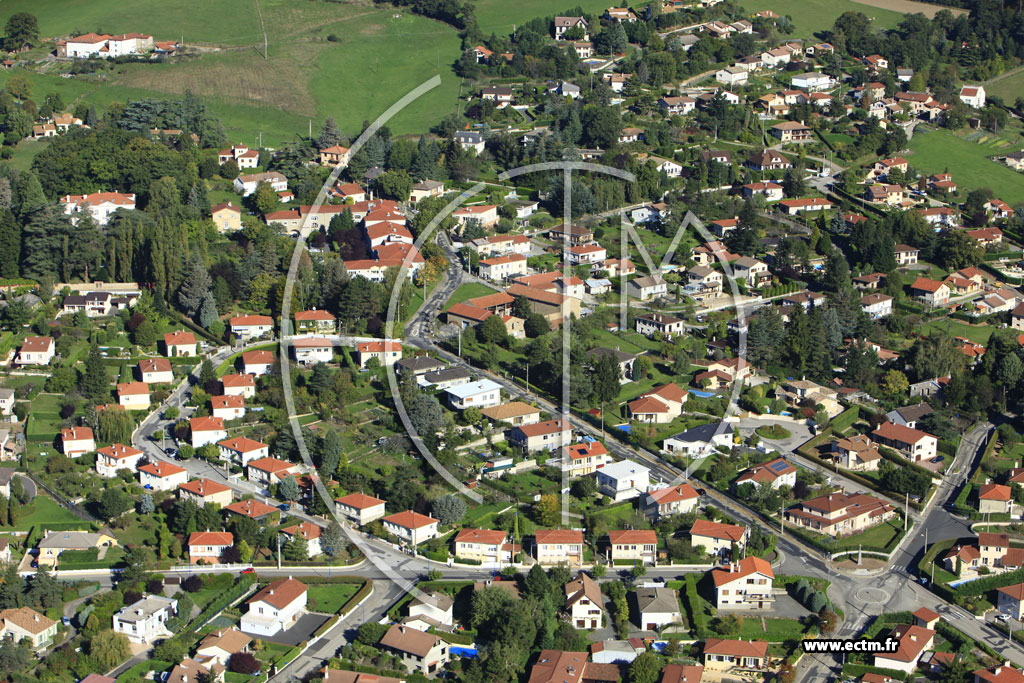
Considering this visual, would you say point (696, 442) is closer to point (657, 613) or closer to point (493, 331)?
point (493, 331)

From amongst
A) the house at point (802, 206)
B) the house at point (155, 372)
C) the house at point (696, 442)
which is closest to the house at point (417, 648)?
the house at point (696, 442)

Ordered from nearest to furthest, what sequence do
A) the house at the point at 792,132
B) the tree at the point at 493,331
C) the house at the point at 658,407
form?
the house at the point at 658,407 < the tree at the point at 493,331 < the house at the point at 792,132

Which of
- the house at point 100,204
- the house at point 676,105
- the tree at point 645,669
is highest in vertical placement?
the house at point 676,105

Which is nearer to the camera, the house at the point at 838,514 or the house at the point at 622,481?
the house at the point at 838,514

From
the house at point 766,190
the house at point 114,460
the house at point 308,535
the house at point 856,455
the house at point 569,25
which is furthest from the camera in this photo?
the house at point 569,25

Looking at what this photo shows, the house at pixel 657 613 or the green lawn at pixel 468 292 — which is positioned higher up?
the green lawn at pixel 468 292

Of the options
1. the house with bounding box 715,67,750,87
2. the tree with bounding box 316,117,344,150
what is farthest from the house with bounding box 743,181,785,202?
the tree with bounding box 316,117,344,150

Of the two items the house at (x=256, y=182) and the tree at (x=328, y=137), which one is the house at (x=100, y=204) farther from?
the tree at (x=328, y=137)

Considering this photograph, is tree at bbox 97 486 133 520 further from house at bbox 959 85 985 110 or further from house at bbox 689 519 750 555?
Answer: house at bbox 959 85 985 110

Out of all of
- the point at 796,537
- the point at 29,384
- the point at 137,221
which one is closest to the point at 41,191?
the point at 137,221
